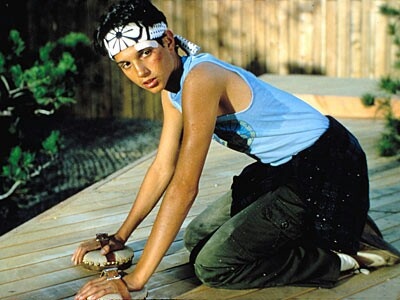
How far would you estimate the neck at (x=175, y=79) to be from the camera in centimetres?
269

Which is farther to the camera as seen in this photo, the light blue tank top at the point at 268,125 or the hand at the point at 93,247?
the hand at the point at 93,247

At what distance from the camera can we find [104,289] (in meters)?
2.43

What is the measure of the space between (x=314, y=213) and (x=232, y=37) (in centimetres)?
685

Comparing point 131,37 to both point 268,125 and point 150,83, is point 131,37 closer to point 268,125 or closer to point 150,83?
point 150,83

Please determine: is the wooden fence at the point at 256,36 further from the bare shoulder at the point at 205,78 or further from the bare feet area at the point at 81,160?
the bare shoulder at the point at 205,78

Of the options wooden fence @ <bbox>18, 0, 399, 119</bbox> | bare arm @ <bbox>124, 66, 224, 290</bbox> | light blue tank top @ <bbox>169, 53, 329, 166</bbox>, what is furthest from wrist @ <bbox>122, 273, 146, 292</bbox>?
wooden fence @ <bbox>18, 0, 399, 119</bbox>

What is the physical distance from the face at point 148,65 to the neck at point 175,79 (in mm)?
36

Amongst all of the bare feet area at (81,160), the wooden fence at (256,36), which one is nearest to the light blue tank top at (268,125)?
the bare feet area at (81,160)

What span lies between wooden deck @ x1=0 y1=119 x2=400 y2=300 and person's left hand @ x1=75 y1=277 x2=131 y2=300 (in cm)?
27

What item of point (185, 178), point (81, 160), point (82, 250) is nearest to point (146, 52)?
point (185, 178)

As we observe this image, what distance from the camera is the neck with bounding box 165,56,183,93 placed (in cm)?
269

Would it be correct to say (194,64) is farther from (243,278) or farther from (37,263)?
(37,263)

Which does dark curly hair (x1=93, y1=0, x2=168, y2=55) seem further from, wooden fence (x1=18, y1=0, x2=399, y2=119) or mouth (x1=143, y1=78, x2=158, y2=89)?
wooden fence (x1=18, y1=0, x2=399, y2=119)

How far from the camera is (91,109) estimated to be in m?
9.30
